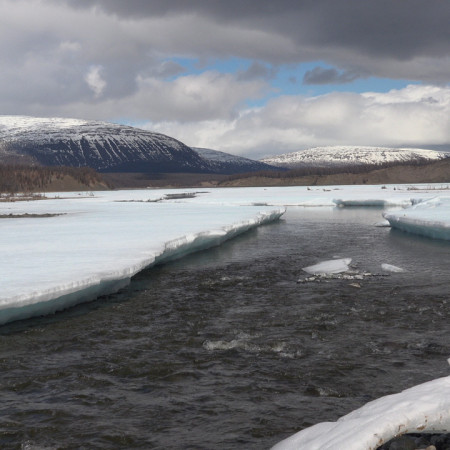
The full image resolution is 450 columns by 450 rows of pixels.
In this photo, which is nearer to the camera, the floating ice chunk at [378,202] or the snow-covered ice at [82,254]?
the snow-covered ice at [82,254]

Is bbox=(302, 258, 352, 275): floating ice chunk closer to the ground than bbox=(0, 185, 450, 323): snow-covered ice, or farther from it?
closer to the ground

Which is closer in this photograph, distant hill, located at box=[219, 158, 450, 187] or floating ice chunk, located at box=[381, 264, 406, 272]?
floating ice chunk, located at box=[381, 264, 406, 272]

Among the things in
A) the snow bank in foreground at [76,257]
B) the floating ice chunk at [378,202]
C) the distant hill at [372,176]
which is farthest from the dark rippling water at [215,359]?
the distant hill at [372,176]

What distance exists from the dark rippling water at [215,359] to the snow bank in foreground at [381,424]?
0.79m

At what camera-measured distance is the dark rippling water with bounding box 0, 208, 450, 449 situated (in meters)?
5.70

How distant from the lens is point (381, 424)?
4.51 meters

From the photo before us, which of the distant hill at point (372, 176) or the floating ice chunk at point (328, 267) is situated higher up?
the distant hill at point (372, 176)

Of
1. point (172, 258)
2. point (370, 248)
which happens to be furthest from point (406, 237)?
point (172, 258)

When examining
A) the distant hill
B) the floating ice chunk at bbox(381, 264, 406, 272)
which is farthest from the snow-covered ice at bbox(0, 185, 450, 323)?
the distant hill

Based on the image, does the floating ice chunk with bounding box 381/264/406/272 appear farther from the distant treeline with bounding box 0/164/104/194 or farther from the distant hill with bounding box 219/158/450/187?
the distant hill with bounding box 219/158/450/187

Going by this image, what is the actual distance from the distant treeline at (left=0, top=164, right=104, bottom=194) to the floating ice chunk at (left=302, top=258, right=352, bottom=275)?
110126mm

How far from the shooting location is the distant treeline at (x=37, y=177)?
388ft

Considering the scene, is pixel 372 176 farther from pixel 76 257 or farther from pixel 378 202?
pixel 76 257

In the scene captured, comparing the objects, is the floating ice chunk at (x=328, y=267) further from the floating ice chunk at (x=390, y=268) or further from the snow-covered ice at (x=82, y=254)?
the floating ice chunk at (x=390, y=268)
